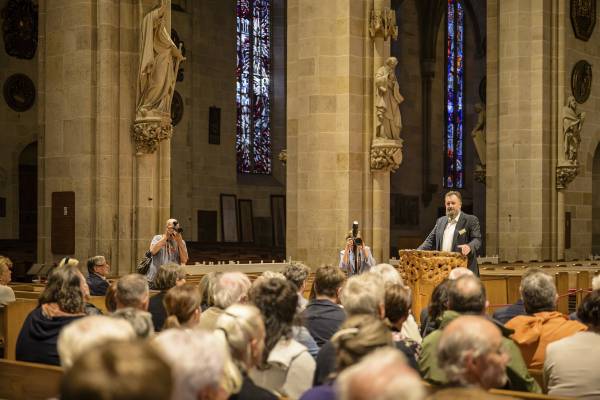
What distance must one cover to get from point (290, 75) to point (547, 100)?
8.00 meters

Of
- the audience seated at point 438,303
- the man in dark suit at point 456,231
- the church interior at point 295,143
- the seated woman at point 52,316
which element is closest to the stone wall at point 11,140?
the church interior at point 295,143

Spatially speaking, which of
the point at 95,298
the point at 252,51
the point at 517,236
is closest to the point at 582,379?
the point at 95,298

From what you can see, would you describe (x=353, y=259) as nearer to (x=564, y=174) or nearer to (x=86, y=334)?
(x=86, y=334)

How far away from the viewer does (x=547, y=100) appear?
921 inches

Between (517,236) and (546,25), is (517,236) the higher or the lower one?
the lower one

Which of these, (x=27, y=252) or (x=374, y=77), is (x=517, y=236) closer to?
(x=374, y=77)

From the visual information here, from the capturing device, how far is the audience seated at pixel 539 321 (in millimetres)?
6566

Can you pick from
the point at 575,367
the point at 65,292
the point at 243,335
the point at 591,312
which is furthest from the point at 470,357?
the point at 65,292

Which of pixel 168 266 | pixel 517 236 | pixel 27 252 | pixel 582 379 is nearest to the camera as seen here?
pixel 582 379

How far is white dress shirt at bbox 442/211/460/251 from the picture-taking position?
11.1 metres

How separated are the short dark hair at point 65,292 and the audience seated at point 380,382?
393cm

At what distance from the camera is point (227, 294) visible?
6141mm

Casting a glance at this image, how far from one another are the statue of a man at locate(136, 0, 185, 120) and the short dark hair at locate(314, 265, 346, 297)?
341 inches

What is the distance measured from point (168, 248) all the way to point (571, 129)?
1389 cm
